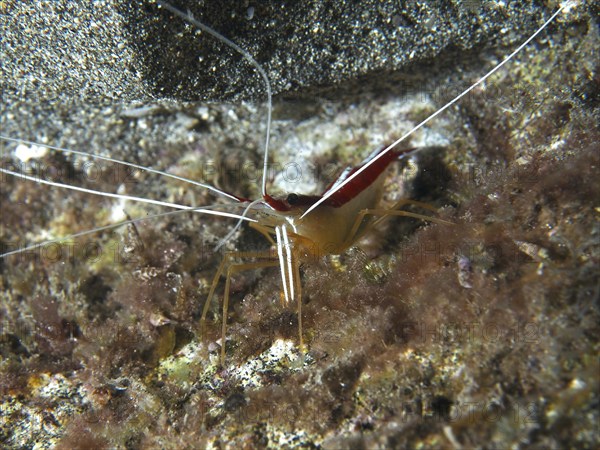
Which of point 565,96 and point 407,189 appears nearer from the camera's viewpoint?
point 565,96

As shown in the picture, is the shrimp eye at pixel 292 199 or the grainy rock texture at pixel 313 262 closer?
the grainy rock texture at pixel 313 262

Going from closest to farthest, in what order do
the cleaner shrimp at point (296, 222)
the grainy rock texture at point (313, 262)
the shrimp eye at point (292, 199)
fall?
1. the grainy rock texture at point (313, 262)
2. the cleaner shrimp at point (296, 222)
3. the shrimp eye at point (292, 199)

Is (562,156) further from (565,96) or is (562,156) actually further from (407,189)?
(407,189)

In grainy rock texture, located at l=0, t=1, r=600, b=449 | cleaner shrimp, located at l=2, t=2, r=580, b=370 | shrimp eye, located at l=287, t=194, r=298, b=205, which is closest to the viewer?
grainy rock texture, located at l=0, t=1, r=600, b=449

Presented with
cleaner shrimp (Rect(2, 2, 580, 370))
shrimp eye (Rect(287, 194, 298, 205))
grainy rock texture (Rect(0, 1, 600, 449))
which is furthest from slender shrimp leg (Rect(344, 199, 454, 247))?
shrimp eye (Rect(287, 194, 298, 205))

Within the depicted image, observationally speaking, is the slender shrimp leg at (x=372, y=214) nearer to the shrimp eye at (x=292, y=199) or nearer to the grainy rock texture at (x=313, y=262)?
the grainy rock texture at (x=313, y=262)

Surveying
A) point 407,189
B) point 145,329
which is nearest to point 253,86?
point 407,189

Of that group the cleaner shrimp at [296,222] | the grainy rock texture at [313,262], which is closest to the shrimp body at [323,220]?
the cleaner shrimp at [296,222]

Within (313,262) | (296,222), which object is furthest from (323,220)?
(313,262)

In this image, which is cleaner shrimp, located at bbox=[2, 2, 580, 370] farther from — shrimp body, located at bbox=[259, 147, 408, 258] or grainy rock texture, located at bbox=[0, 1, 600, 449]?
grainy rock texture, located at bbox=[0, 1, 600, 449]
